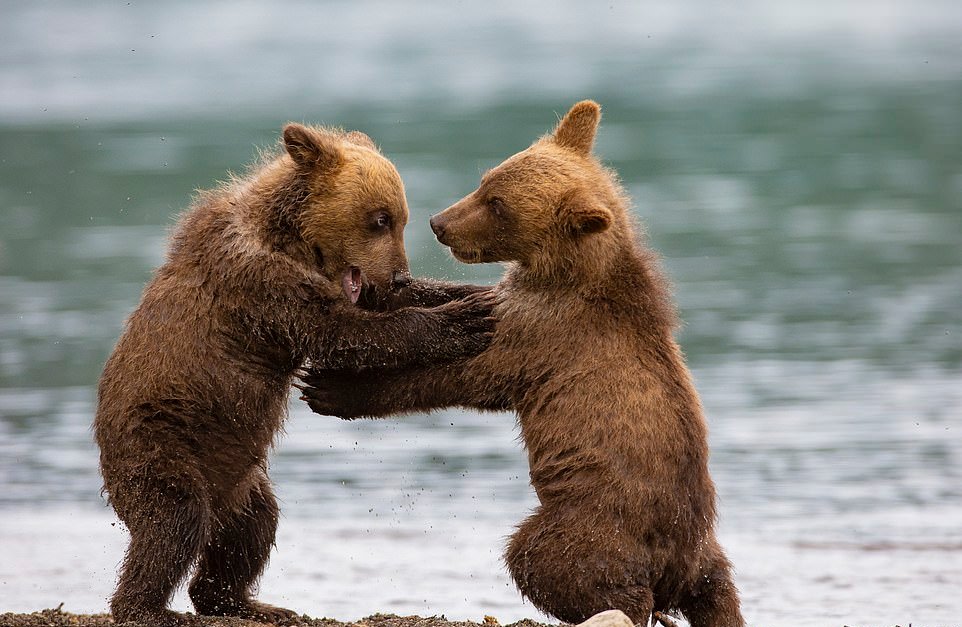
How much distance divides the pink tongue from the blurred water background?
2020 millimetres

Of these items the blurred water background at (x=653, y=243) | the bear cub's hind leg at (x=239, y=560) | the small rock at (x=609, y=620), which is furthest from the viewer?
the blurred water background at (x=653, y=243)

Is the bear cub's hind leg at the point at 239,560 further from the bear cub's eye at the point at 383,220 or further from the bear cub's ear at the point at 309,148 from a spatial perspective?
the bear cub's ear at the point at 309,148

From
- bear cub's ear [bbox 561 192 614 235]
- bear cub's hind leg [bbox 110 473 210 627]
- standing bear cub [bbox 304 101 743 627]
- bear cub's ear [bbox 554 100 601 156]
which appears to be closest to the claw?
standing bear cub [bbox 304 101 743 627]

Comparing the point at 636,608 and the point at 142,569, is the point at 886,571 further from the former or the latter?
the point at 142,569

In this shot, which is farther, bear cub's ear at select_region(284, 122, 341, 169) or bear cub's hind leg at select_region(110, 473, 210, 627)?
bear cub's ear at select_region(284, 122, 341, 169)

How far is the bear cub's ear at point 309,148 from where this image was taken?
7.91 m

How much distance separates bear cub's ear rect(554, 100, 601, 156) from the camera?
795 centimetres

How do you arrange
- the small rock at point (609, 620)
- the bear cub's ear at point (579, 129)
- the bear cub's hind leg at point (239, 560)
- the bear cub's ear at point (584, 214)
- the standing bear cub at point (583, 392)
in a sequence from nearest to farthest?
1. the small rock at point (609, 620)
2. the standing bear cub at point (583, 392)
3. the bear cub's ear at point (584, 214)
4. the bear cub's ear at point (579, 129)
5. the bear cub's hind leg at point (239, 560)

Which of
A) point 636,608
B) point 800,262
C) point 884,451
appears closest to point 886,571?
point 884,451

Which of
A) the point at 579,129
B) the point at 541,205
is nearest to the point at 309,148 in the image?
the point at 541,205

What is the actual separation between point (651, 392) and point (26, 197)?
20.6m

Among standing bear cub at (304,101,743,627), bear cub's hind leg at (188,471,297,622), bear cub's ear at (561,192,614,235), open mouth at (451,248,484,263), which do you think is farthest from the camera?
bear cub's hind leg at (188,471,297,622)

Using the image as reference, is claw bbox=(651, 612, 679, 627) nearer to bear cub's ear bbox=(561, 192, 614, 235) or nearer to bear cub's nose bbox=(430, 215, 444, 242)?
bear cub's ear bbox=(561, 192, 614, 235)

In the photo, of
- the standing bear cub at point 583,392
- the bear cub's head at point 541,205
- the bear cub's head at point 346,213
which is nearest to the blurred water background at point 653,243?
the standing bear cub at point 583,392
